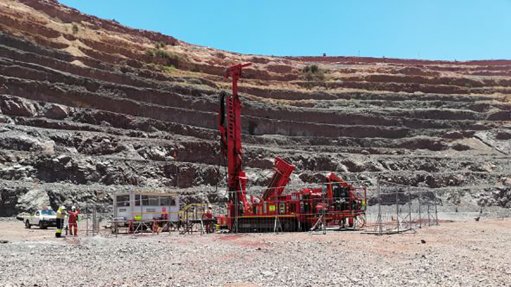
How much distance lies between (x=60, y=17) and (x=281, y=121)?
32799mm

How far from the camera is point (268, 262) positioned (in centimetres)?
1215

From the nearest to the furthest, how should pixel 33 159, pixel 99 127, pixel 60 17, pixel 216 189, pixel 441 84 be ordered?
pixel 33 159, pixel 216 189, pixel 99 127, pixel 60 17, pixel 441 84

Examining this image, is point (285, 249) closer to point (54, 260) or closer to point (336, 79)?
point (54, 260)

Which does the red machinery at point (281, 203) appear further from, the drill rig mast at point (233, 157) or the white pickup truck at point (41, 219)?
the white pickup truck at point (41, 219)

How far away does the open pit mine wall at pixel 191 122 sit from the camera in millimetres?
34000

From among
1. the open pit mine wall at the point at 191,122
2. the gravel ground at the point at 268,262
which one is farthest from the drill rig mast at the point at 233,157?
the open pit mine wall at the point at 191,122

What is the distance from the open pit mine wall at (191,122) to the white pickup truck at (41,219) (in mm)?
2046

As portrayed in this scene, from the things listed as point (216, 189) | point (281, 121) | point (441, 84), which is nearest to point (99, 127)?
point (216, 189)

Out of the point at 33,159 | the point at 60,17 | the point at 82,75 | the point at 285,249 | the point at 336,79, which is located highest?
the point at 60,17

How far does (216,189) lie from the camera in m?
35.6

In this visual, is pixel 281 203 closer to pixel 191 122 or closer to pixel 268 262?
pixel 268 262

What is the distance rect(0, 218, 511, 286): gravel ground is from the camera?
9.98m

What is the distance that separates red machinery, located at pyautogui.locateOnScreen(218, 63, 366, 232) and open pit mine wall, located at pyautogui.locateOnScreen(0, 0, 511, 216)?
38.5 feet

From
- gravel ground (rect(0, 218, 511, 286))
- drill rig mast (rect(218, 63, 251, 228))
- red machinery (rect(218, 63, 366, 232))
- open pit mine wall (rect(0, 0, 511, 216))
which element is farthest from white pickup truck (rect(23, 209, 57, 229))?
gravel ground (rect(0, 218, 511, 286))
